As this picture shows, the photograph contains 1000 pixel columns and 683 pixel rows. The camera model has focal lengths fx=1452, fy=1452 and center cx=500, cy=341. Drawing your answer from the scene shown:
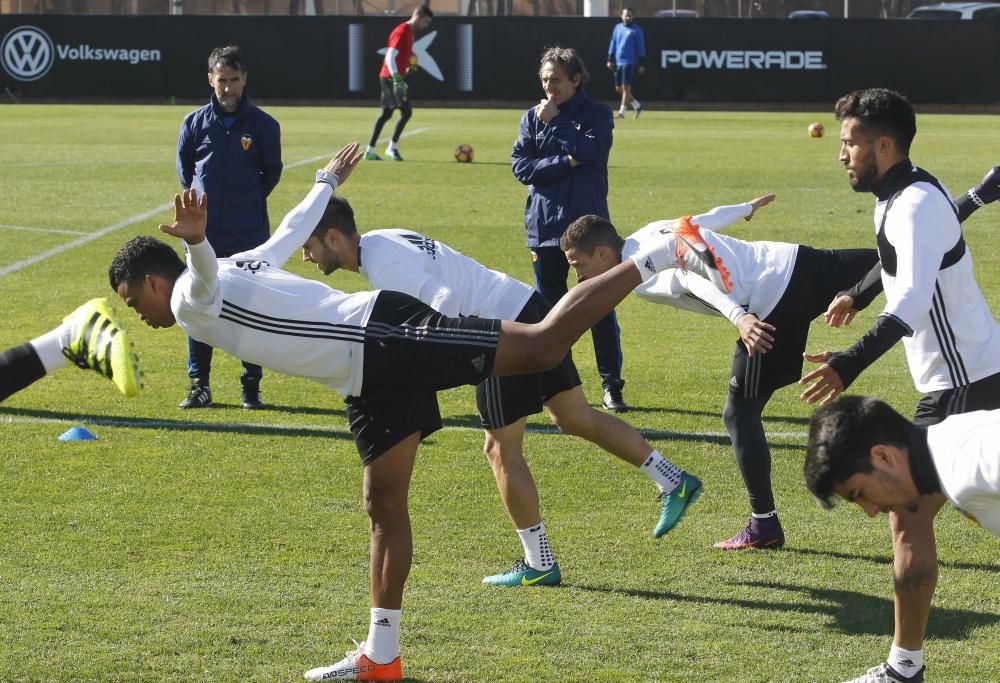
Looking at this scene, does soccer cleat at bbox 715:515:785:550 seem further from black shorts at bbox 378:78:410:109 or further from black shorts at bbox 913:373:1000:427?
black shorts at bbox 378:78:410:109

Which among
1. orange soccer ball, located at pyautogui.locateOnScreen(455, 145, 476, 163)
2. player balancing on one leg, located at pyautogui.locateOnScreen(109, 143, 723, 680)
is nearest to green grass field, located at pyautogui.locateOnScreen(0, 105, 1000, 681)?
player balancing on one leg, located at pyautogui.locateOnScreen(109, 143, 723, 680)

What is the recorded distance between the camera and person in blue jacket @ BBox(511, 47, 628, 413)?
1012cm

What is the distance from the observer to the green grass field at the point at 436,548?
5.84 m

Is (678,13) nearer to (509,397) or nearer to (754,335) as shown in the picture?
(509,397)

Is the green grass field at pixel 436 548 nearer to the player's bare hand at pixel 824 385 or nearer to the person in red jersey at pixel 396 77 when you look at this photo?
the player's bare hand at pixel 824 385

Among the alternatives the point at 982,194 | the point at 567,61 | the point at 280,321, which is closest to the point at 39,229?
the point at 567,61

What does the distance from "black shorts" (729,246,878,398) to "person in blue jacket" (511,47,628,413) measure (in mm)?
2961

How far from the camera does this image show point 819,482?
4.37m

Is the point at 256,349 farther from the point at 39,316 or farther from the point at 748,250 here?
the point at 39,316

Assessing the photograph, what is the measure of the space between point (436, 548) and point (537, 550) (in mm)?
708

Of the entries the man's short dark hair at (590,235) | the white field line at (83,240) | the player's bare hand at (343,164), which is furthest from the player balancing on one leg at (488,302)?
the white field line at (83,240)

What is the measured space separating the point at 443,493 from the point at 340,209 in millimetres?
2018

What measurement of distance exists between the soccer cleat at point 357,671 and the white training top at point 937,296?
2.35 meters

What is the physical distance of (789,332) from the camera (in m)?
7.13
